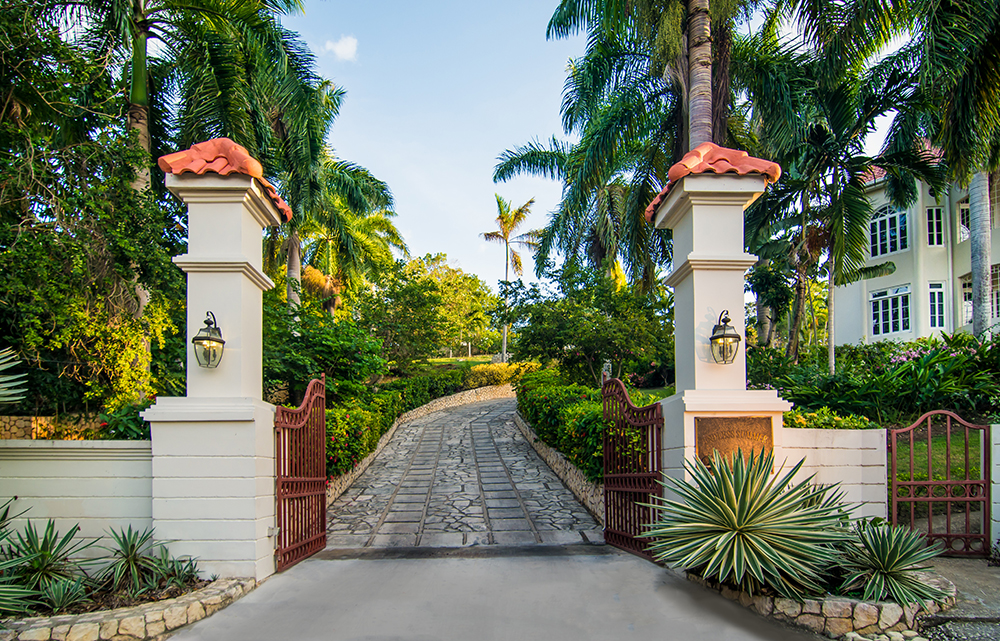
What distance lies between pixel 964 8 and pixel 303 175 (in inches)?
522

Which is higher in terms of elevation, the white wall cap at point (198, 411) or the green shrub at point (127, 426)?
the white wall cap at point (198, 411)

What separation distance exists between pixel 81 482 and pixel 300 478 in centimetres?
187

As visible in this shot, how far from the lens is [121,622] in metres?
4.03

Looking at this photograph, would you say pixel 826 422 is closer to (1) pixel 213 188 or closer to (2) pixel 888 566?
(2) pixel 888 566

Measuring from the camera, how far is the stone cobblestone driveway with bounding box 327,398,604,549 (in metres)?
7.17

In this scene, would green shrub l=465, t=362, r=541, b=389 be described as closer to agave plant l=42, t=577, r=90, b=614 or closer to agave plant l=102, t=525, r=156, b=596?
agave plant l=102, t=525, r=156, b=596

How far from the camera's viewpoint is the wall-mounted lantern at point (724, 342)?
16.7ft

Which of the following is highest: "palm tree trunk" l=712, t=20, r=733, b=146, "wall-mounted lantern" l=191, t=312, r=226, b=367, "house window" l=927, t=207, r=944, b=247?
"palm tree trunk" l=712, t=20, r=733, b=146

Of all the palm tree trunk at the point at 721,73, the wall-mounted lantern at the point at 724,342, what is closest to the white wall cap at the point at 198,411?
the wall-mounted lantern at the point at 724,342

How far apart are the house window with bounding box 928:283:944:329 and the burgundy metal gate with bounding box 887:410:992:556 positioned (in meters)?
15.5

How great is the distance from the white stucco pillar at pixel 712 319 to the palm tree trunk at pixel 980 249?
13.0 meters

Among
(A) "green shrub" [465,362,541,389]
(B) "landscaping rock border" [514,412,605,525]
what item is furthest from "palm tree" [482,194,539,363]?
(B) "landscaping rock border" [514,412,605,525]

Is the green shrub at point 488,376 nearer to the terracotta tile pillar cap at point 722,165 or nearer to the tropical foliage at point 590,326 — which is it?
the tropical foliage at point 590,326

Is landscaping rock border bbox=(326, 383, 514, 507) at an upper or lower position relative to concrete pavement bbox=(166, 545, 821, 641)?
lower
